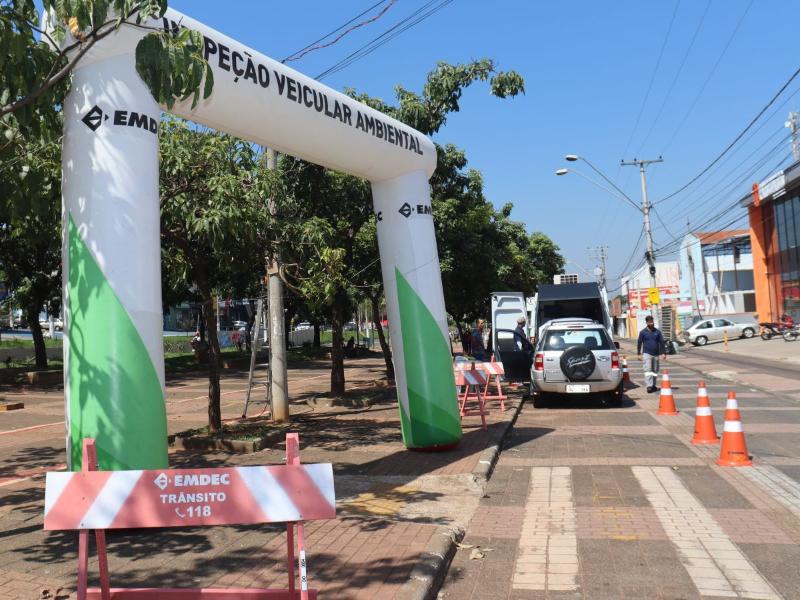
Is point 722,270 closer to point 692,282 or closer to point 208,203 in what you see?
point 692,282

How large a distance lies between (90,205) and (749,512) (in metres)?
6.25

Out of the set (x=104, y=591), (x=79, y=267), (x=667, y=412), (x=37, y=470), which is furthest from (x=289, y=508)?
(x=667, y=412)

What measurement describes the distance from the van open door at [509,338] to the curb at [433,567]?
468 inches

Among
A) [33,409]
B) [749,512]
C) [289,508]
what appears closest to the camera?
[289,508]

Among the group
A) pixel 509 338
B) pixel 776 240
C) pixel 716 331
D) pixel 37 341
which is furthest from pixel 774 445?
pixel 776 240

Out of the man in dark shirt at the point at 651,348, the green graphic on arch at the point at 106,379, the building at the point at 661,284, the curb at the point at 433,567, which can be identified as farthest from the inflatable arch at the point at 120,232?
the building at the point at 661,284

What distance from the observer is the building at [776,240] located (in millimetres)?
36500

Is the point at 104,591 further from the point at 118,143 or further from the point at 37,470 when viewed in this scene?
the point at 37,470

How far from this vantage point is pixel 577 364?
13359 mm

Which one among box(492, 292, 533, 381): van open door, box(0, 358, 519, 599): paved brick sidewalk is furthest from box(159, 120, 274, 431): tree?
box(492, 292, 533, 381): van open door

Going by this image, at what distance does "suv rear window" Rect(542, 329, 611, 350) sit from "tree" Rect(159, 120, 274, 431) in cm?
651

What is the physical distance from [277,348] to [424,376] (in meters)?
4.39

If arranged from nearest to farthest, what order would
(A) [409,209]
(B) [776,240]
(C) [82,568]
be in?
(C) [82,568]
(A) [409,209]
(B) [776,240]

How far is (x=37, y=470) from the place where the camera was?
837 centimetres
